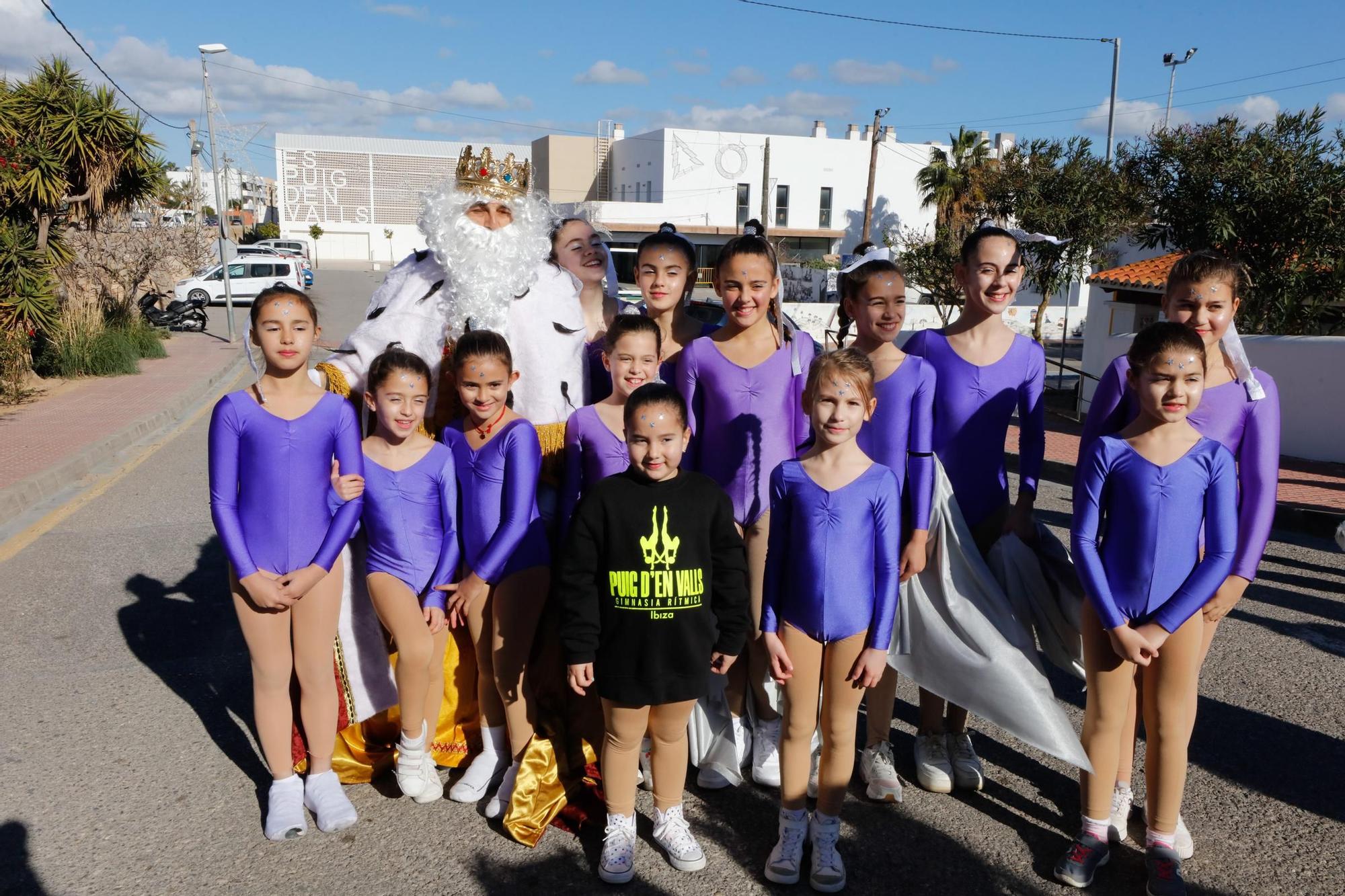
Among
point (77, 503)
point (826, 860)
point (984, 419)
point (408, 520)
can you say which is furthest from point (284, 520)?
point (77, 503)

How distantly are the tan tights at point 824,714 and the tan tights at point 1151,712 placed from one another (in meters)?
0.73

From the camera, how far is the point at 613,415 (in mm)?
3166

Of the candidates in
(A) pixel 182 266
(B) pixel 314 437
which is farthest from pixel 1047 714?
(A) pixel 182 266

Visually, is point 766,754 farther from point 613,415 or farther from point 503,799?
point 613,415

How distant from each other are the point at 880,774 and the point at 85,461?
28.2ft

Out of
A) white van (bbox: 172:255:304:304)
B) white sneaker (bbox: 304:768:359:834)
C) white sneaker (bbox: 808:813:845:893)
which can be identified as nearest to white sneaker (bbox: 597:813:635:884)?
white sneaker (bbox: 808:813:845:893)

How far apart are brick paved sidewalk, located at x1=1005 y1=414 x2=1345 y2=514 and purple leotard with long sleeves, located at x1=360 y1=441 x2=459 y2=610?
5.83 m

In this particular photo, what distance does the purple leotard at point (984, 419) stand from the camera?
3250 mm

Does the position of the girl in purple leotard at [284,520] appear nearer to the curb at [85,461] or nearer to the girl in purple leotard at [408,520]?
the girl in purple leotard at [408,520]

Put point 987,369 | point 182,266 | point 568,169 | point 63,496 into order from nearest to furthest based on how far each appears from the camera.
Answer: point 987,369, point 63,496, point 182,266, point 568,169

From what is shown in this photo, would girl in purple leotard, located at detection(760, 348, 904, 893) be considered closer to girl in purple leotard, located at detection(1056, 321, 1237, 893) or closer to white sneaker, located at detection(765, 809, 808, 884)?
white sneaker, located at detection(765, 809, 808, 884)

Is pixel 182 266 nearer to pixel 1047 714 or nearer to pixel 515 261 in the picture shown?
pixel 515 261

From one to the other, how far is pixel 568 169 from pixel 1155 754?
64404mm

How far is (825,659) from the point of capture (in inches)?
113
